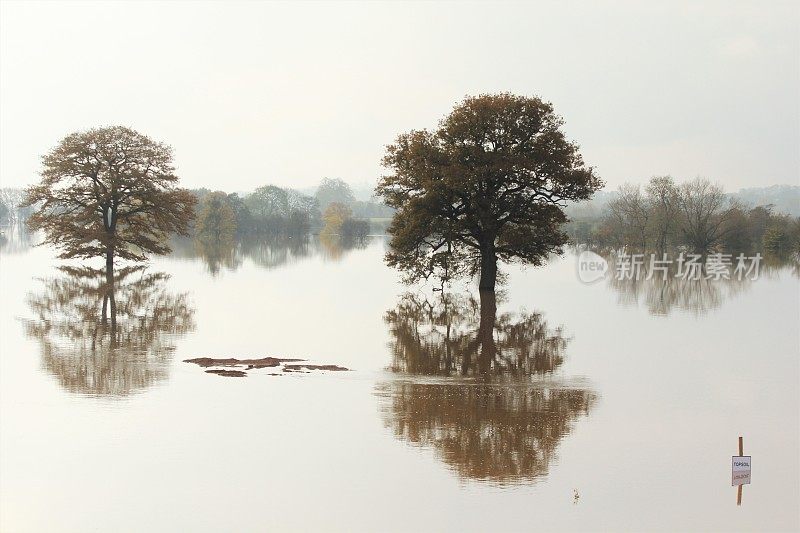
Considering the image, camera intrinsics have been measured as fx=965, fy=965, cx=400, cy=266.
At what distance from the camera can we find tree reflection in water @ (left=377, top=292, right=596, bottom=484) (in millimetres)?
13391

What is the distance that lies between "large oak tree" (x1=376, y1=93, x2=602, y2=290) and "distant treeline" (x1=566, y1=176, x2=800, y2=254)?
4860 centimetres

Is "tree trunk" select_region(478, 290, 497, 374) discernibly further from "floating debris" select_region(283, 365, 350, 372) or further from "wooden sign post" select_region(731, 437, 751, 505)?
"wooden sign post" select_region(731, 437, 751, 505)

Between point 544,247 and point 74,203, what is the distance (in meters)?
29.4

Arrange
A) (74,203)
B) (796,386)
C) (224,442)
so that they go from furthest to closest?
1. (74,203)
2. (796,386)
3. (224,442)

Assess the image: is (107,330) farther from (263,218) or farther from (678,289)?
(263,218)

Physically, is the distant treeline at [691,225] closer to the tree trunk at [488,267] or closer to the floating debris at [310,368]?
the tree trunk at [488,267]

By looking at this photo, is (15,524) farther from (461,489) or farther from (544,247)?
(544,247)

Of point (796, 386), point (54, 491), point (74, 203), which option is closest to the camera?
point (54, 491)

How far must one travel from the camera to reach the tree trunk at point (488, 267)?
40094 mm

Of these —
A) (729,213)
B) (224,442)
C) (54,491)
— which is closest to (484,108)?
(224,442)

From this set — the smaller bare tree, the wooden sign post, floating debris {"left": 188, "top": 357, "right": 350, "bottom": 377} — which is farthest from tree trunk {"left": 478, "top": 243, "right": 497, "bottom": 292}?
the smaller bare tree

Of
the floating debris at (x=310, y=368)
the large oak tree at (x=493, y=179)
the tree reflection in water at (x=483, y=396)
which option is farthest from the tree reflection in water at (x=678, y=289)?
the floating debris at (x=310, y=368)

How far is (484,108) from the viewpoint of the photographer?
38156 millimetres

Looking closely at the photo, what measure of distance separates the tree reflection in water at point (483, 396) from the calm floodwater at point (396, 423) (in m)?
0.06
